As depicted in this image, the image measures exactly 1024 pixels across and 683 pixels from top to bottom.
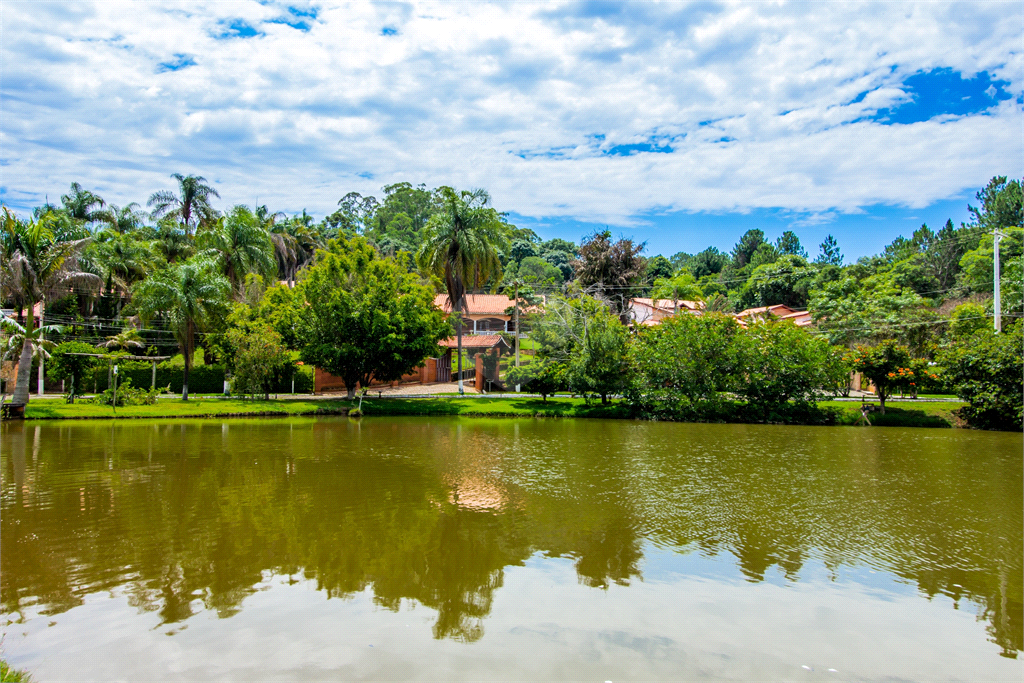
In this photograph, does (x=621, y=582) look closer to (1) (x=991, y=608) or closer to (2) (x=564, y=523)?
(2) (x=564, y=523)

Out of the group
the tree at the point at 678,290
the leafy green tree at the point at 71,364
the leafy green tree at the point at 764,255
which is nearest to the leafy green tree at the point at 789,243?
the leafy green tree at the point at 764,255

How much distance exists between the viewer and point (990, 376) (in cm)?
2728

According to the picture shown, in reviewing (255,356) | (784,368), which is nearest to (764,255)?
(784,368)

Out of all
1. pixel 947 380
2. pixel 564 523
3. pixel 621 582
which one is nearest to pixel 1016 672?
pixel 621 582

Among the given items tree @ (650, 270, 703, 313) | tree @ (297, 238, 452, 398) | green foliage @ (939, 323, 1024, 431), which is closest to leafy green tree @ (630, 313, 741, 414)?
green foliage @ (939, 323, 1024, 431)

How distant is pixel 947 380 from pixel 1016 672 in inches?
1029

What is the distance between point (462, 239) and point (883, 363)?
72.4 feet

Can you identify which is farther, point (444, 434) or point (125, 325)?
point (125, 325)

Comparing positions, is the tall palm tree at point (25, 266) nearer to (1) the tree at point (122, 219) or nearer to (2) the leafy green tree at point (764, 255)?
(1) the tree at point (122, 219)

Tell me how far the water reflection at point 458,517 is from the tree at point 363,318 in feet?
38.6

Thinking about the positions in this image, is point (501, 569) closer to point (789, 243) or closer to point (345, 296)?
point (345, 296)

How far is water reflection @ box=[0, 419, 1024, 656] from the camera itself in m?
8.48

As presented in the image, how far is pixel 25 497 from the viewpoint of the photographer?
12.5 m

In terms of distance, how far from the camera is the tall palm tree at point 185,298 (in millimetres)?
32156
